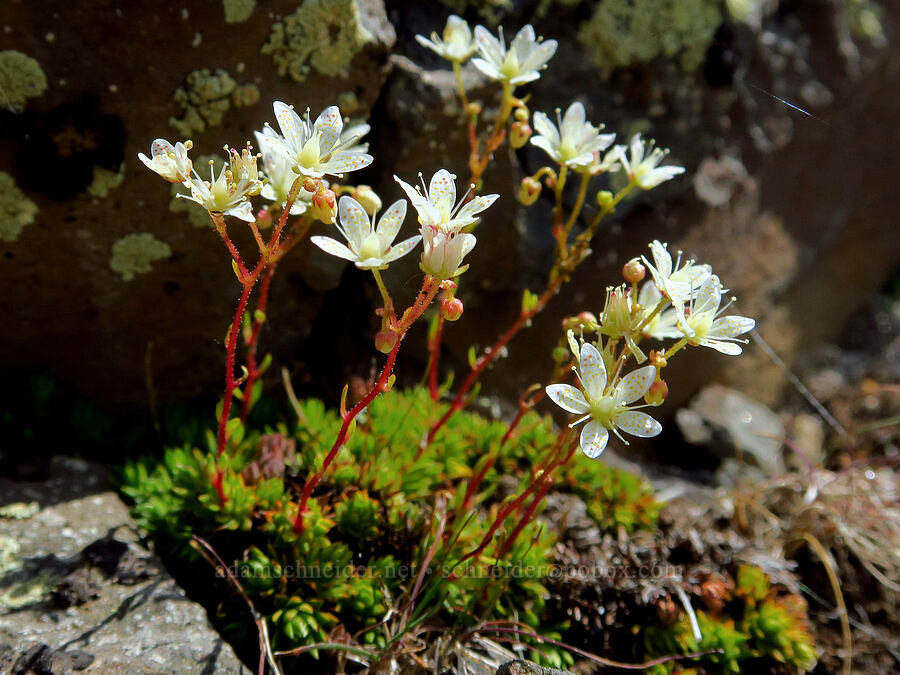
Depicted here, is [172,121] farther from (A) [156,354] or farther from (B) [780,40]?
(B) [780,40]

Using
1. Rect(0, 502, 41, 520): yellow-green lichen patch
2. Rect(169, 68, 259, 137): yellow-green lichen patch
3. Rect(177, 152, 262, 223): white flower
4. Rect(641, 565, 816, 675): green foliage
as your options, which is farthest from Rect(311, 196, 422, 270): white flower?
Rect(641, 565, 816, 675): green foliage

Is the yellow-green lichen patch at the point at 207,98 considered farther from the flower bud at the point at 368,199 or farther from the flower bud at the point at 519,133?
the flower bud at the point at 519,133

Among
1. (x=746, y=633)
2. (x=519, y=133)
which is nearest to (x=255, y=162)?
(x=519, y=133)

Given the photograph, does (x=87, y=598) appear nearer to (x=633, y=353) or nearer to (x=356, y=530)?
(x=356, y=530)

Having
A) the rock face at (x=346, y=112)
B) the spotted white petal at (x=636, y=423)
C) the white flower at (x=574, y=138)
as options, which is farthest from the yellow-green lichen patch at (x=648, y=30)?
the spotted white petal at (x=636, y=423)

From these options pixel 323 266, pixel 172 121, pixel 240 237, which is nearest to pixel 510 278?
pixel 323 266

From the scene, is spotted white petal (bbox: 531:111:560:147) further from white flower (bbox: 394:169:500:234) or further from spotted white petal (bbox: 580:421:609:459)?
spotted white petal (bbox: 580:421:609:459)

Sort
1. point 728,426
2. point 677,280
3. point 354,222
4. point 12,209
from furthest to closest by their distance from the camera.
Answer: point 728,426, point 12,209, point 677,280, point 354,222
